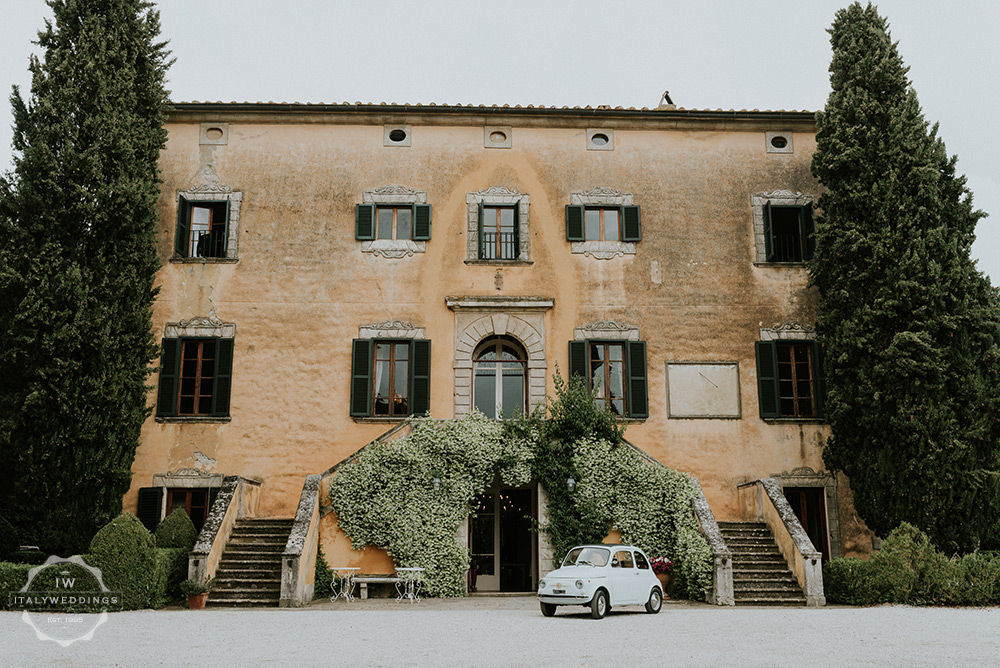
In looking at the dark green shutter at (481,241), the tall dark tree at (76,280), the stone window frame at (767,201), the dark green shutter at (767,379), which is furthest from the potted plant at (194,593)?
the stone window frame at (767,201)

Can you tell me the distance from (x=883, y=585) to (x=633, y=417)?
569 cm

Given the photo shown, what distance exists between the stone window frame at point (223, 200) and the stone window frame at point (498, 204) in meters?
5.09

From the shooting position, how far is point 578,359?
18.6m

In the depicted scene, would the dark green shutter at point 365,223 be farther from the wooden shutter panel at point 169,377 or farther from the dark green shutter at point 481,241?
the wooden shutter panel at point 169,377

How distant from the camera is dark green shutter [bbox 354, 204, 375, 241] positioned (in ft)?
62.6

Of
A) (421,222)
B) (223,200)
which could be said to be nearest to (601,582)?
(421,222)

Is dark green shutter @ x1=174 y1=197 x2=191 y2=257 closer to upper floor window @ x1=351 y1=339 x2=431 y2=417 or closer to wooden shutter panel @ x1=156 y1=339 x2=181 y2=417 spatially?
wooden shutter panel @ x1=156 y1=339 x2=181 y2=417

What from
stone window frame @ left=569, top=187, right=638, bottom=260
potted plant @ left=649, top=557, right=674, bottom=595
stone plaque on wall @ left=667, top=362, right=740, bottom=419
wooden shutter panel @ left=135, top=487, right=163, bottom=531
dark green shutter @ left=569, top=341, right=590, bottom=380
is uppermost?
stone window frame @ left=569, top=187, right=638, bottom=260

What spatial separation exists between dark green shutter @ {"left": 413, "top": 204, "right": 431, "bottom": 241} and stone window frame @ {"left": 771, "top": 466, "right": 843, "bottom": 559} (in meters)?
9.08

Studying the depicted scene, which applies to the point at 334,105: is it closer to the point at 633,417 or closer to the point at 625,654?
the point at 633,417

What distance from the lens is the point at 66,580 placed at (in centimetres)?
1373

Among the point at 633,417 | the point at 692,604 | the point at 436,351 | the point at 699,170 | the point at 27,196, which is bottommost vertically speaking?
the point at 692,604

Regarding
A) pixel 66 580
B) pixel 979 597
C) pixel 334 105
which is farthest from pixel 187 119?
pixel 979 597

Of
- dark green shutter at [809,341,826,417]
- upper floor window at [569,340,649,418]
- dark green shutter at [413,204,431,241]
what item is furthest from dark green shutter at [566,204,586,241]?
dark green shutter at [809,341,826,417]
